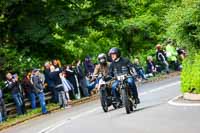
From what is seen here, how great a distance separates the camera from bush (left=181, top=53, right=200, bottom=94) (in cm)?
2002

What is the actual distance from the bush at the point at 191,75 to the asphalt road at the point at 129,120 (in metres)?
0.87

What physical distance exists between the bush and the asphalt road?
0.87 m

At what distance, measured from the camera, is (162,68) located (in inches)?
1538

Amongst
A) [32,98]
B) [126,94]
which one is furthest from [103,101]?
[32,98]

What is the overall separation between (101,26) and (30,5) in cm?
528

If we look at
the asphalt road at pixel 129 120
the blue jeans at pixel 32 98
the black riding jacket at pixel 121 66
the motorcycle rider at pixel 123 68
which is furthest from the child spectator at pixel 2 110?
the black riding jacket at pixel 121 66

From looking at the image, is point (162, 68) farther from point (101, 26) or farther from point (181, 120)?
point (181, 120)

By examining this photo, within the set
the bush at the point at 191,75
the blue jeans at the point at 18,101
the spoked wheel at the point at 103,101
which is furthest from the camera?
the blue jeans at the point at 18,101

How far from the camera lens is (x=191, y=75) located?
20.4m

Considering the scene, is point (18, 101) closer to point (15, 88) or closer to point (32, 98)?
point (15, 88)

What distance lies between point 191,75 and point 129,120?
12.1 feet

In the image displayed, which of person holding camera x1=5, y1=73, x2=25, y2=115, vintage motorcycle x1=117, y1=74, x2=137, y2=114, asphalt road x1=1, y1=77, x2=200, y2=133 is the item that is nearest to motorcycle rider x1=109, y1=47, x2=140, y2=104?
vintage motorcycle x1=117, y1=74, x2=137, y2=114

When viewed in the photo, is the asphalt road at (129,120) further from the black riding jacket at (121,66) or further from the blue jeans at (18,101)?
the blue jeans at (18,101)

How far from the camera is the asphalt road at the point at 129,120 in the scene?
15187 millimetres
